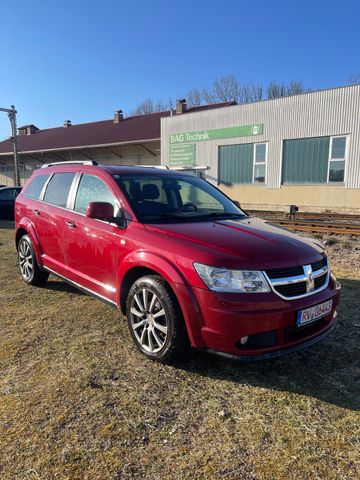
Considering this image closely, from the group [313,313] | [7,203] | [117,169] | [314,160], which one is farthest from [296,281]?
[314,160]

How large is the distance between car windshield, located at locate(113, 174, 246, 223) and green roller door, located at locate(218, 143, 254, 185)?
17.3 metres

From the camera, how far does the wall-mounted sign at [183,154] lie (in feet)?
79.0

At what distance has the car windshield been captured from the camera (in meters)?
3.86

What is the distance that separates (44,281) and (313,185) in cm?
1625

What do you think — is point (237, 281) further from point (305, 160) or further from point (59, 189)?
point (305, 160)

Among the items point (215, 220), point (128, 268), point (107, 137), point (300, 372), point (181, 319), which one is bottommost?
point (300, 372)

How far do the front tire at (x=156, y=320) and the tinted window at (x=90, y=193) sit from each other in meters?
1.10

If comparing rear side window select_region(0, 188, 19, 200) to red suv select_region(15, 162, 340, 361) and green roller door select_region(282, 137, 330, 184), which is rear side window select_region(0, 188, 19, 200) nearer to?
red suv select_region(15, 162, 340, 361)

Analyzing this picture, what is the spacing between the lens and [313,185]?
18906 mm

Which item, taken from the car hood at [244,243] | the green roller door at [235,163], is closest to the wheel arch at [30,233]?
the car hood at [244,243]

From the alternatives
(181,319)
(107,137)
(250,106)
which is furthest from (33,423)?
(107,137)

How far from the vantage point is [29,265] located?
563cm

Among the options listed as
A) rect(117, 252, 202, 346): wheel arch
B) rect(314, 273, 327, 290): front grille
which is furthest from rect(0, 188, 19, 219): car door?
rect(314, 273, 327, 290): front grille

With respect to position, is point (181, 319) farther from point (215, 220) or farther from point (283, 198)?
point (283, 198)
